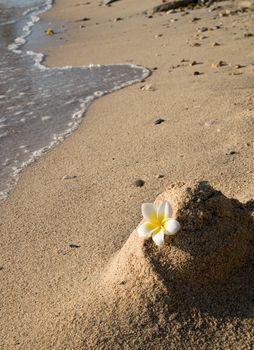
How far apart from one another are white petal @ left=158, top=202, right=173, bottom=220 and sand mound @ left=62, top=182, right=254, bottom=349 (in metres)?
0.04

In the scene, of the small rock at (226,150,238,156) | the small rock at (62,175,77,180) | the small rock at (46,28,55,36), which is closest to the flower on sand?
the small rock at (226,150,238,156)

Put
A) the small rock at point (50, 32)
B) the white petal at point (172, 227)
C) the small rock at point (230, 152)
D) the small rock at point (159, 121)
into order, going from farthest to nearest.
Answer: the small rock at point (50, 32), the small rock at point (159, 121), the small rock at point (230, 152), the white petal at point (172, 227)

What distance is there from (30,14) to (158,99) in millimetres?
9326

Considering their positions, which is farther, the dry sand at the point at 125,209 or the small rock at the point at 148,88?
the small rock at the point at 148,88

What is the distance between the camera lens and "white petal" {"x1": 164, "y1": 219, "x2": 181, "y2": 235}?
5.92 ft

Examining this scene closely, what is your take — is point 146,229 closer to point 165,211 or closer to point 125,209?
point 165,211

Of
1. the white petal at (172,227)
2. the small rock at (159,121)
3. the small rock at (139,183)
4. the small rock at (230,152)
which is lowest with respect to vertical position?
the small rock at (159,121)

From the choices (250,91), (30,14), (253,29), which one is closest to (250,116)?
(250,91)

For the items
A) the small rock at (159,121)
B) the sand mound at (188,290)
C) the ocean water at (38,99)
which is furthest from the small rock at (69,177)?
the sand mound at (188,290)

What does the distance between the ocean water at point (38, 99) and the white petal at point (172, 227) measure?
79.0 inches

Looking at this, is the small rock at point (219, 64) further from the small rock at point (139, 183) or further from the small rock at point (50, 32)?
the small rock at point (50, 32)

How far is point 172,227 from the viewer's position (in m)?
1.81

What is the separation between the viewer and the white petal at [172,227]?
5.92 ft

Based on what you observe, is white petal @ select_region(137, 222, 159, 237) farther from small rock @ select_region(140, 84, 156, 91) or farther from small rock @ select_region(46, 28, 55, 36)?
small rock @ select_region(46, 28, 55, 36)
